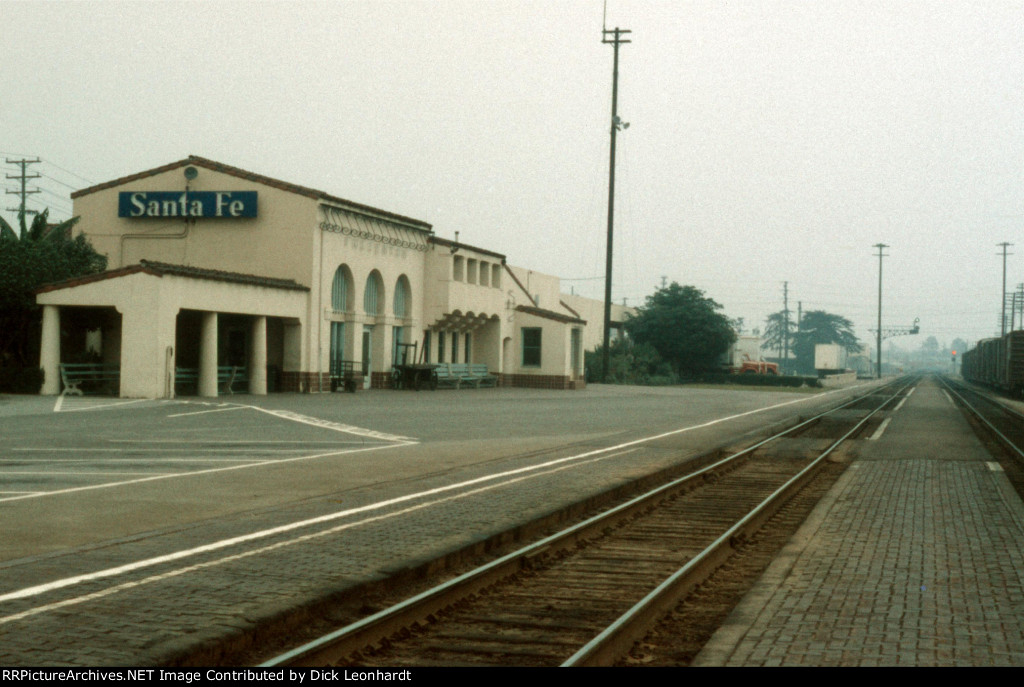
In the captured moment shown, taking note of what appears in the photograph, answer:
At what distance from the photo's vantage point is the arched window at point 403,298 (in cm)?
4519

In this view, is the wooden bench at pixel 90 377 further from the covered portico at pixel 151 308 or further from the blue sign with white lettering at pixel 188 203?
the blue sign with white lettering at pixel 188 203

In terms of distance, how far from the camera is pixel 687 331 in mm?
76562

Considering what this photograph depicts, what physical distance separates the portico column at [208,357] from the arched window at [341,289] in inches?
295

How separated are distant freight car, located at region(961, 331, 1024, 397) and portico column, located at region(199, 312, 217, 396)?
4050 cm

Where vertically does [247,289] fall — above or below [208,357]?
above

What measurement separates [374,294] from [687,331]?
37297 millimetres

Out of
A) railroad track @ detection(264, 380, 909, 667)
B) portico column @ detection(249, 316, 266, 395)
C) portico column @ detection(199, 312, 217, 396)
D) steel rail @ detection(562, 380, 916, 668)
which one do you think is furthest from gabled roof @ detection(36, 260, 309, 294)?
steel rail @ detection(562, 380, 916, 668)

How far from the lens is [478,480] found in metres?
14.8

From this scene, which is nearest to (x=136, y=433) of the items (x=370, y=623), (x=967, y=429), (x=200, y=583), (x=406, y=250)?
(x=200, y=583)

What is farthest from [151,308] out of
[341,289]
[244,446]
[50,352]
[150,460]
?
[150,460]

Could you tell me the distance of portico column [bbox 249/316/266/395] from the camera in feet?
116

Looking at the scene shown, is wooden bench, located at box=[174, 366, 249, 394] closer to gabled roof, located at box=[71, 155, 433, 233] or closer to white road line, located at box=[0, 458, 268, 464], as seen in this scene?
gabled roof, located at box=[71, 155, 433, 233]

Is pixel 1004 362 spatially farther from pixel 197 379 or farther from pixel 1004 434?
pixel 197 379

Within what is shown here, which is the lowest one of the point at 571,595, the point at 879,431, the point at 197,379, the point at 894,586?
the point at 571,595
